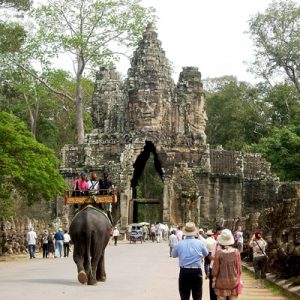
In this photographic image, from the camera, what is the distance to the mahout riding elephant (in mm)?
16047

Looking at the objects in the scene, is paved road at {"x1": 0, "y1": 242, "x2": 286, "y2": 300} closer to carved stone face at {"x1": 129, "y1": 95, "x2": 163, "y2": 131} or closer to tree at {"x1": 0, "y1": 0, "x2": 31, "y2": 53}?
tree at {"x1": 0, "y1": 0, "x2": 31, "y2": 53}

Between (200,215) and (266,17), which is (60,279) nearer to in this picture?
(200,215)

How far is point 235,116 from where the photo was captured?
72.6 meters

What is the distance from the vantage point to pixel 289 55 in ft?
222

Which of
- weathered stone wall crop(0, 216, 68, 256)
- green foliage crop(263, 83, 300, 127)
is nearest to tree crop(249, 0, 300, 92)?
green foliage crop(263, 83, 300, 127)

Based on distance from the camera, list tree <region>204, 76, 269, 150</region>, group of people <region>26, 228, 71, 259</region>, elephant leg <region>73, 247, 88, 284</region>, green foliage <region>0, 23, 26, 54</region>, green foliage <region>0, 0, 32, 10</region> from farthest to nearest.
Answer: tree <region>204, 76, 269, 150</region>
green foliage <region>0, 23, 26, 54</region>
green foliage <region>0, 0, 32, 10</region>
group of people <region>26, 228, 71, 259</region>
elephant leg <region>73, 247, 88, 284</region>

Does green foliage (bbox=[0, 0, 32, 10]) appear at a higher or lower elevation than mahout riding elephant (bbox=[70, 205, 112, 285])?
higher

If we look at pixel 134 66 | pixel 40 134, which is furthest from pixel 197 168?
pixel 40 134

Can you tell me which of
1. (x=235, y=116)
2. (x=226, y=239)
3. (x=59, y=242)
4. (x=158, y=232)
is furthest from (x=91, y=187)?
(x=235, y=116)

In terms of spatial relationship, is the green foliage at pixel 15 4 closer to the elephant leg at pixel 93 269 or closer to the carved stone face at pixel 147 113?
the carved stone face at pixel 147 113

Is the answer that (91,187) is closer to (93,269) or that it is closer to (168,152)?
(93,269)

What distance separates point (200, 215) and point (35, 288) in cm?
3931

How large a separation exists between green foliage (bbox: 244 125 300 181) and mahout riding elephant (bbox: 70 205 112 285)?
43.8 metres

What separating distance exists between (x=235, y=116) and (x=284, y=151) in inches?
498
